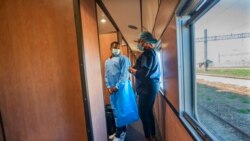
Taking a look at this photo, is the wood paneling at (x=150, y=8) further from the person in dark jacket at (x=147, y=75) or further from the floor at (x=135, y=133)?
the floor at (x=135, y=133)

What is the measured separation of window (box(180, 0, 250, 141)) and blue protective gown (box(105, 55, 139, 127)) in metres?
1.42

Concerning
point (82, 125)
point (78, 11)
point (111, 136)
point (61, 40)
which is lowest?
point (111, 136)

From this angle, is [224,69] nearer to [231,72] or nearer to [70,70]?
[231,72]

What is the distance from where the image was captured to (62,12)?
1.45 meters

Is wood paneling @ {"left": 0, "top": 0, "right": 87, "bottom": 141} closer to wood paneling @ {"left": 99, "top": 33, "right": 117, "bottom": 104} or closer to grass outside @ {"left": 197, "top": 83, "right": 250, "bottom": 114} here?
grass outside @ {"left": 197, "top": 83, "right": 250, "bottom": 114}

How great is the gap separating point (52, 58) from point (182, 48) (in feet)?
3.62

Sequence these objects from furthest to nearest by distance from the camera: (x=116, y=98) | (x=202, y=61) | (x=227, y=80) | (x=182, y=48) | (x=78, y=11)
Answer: (x=116, y=98) < (x=78, y=11) < (x=182, y=48) < (x=202, y=61) < (x=227, y=80)

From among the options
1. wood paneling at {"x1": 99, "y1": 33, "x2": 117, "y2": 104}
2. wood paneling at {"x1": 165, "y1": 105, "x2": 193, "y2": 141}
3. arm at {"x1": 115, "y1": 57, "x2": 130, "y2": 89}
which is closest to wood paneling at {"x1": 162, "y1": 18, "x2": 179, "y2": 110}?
wood paneling at {"x1": 165, "y1": 105, "x2": 193, "y2": 141}

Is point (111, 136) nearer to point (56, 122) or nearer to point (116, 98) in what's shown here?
point (116, 98)

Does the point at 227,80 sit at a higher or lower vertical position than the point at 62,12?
lower

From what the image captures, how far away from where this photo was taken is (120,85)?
2.49 m

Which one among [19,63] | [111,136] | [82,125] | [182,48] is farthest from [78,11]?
[111,136]

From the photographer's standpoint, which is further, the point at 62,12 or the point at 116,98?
the point at 116,98

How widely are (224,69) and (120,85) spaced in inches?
72.6
